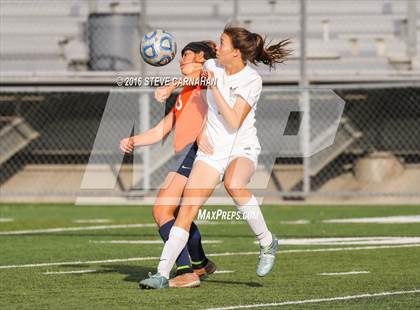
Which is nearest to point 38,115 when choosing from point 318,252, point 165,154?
point 165,154

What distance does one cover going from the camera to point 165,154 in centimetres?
1872

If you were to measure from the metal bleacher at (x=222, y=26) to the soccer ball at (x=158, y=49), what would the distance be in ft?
31.8

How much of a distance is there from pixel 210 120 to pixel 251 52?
515 mm

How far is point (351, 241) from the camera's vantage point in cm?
1134

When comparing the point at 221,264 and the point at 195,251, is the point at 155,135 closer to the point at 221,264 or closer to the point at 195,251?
the point at 195,251

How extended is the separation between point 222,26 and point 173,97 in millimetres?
1798

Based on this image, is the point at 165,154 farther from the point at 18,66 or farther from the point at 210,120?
the point at 210,120

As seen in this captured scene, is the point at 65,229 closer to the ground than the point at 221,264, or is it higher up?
closer to the ground

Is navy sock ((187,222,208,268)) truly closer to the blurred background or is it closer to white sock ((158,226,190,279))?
white sock ((158,226,190,279))

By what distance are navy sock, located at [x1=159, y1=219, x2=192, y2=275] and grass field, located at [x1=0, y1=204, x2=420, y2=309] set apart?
19 cm

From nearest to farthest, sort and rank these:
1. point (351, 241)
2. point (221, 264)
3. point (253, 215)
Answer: point (253, 215), point (221, 264), point (351, 241)

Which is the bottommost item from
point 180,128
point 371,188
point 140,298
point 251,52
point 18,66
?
point 371,188

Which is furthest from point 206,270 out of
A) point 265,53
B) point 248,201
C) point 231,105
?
point 265,53

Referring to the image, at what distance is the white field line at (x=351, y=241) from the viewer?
1114 centimetres
